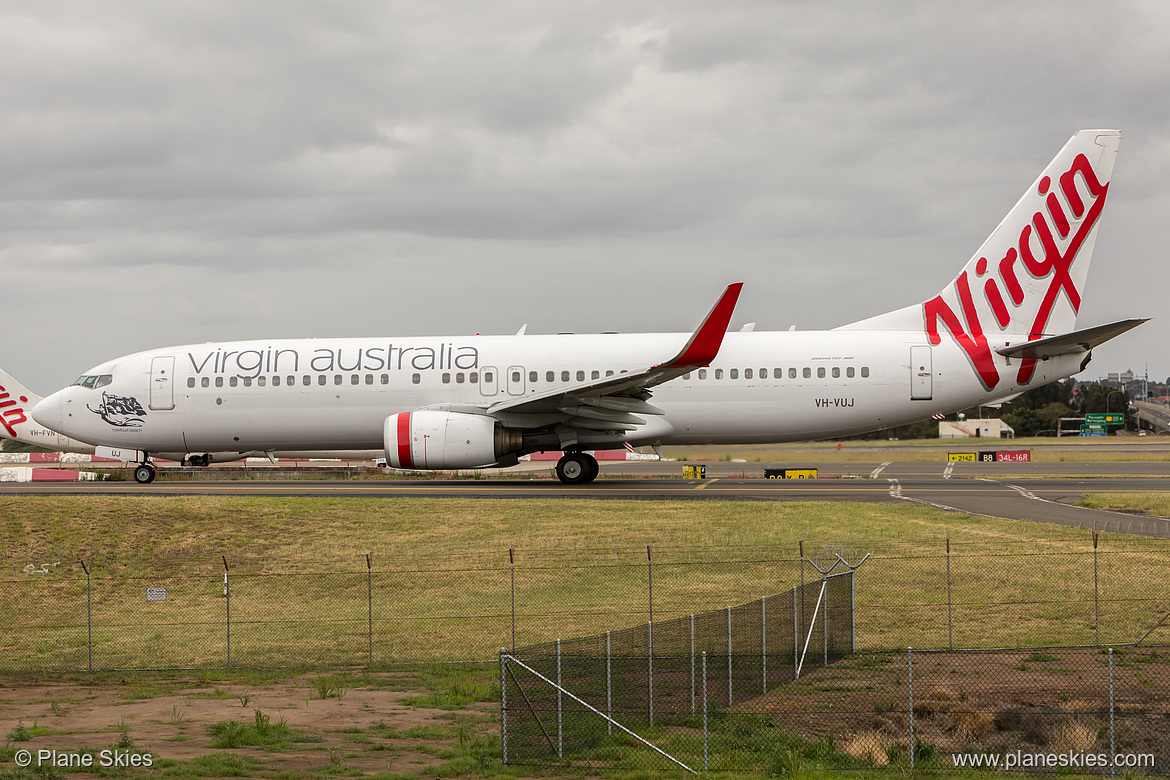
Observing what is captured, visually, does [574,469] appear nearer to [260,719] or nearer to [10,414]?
[260,719]

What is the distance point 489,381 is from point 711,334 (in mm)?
7827

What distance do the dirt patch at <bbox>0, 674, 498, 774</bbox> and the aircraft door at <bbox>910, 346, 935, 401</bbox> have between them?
67.4ft

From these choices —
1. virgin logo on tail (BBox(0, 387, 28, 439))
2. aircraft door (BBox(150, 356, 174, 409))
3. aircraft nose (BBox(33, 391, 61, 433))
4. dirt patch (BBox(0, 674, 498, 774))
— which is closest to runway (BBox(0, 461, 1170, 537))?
aircraft nose (BBox(33, 391, 61, 433))

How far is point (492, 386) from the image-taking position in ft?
102

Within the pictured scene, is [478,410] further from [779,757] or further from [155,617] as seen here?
[779,757]

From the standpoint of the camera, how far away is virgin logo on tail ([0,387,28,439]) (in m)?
48.5

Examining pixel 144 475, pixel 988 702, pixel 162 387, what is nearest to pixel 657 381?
pixel 162 387

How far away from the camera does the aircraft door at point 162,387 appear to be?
32.6m

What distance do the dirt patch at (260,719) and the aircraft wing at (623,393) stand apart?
14399 mm

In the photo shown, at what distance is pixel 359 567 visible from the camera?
2059 centimetres

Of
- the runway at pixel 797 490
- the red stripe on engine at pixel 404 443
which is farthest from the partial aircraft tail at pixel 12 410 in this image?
the red stripe on engine at pixel 404 443

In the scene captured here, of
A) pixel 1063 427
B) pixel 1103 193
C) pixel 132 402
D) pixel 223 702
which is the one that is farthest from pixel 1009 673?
pixel 1063 427

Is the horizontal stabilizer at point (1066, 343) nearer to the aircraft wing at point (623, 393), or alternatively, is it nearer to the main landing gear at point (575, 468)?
the aircraft wing at point (623, 393)

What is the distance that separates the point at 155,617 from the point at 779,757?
13.2 meters
